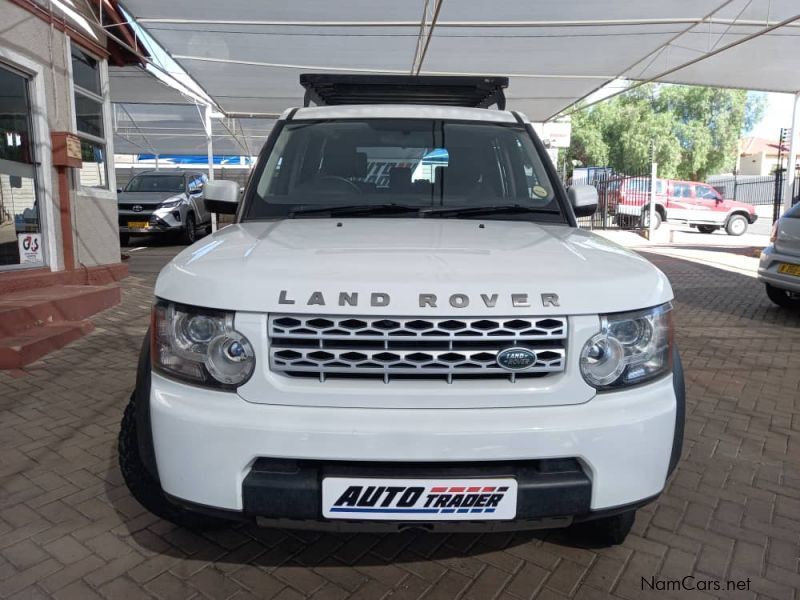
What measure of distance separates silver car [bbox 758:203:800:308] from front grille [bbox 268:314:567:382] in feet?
20.7

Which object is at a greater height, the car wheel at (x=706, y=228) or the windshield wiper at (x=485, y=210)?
the windshield wiper at (x=485, y=210)

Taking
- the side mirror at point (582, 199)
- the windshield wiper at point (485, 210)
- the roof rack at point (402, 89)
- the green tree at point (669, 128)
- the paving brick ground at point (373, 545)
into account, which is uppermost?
the green tree at point (669, 128)

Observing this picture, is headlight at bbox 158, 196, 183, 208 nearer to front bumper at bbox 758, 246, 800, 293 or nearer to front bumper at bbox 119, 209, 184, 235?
front bumper at bbox 119, 209, 184, 235

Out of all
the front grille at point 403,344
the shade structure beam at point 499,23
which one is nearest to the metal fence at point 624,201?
the shade structure beam at point 499,23

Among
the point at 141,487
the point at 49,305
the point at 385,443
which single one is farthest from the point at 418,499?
the point at 49,305

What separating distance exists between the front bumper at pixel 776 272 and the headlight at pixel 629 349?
19.2 ft

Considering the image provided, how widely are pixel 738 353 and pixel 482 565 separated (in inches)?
170

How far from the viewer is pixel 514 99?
1562 cm

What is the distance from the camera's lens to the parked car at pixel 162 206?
45.1 feet

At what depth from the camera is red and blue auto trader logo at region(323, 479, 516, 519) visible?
188 cm

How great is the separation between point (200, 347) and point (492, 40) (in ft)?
32.2

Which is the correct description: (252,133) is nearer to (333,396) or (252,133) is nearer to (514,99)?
(514,99)

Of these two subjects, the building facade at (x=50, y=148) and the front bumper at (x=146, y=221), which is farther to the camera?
the front bumper at (x=146, y=221)

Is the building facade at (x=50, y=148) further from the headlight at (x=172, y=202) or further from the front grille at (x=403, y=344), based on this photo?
the front grille at (x=403, y=344)
